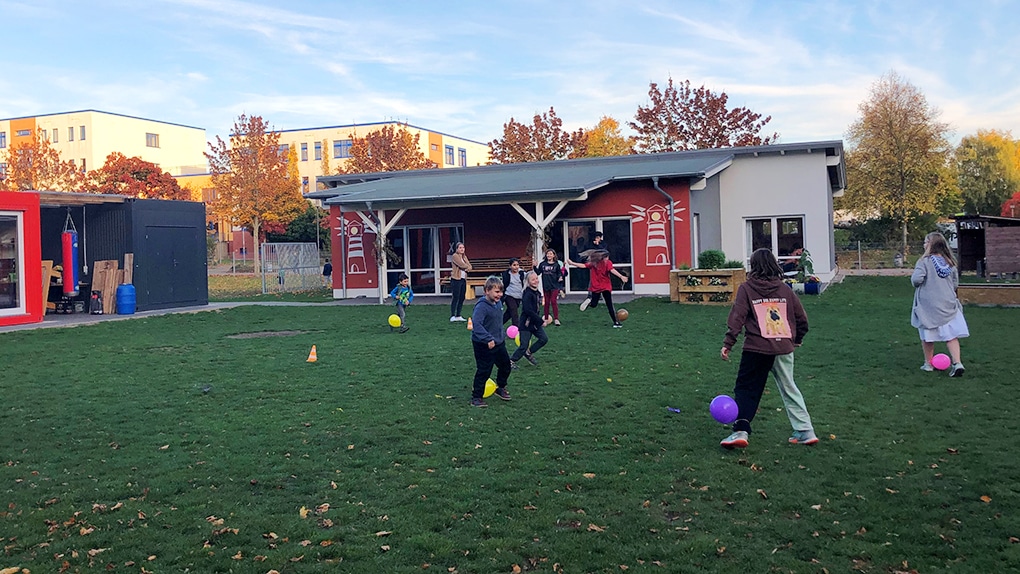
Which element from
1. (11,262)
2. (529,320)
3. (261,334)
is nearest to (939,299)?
(529,320)

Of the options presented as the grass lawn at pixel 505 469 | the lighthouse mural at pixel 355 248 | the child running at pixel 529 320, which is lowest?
the grass lawn at pixel 505 469

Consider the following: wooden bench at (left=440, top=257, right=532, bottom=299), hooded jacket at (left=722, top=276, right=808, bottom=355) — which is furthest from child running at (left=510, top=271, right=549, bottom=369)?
wooden bench at (left=440, top=257, right=532, bottom=299)

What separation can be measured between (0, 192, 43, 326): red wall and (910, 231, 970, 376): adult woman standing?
17.2m

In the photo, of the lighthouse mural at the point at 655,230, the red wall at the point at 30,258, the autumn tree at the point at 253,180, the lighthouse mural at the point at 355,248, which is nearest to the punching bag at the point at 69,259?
the red wall at the point at 30,258

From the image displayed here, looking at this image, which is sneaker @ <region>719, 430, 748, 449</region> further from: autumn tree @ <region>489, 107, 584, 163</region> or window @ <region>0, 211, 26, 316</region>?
autumn tree @ <region>489, 107, 584, 163</region>

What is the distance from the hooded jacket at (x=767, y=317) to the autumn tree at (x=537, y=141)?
42.3m

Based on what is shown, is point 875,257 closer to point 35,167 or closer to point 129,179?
point 35,167

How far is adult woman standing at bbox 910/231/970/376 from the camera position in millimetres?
9414

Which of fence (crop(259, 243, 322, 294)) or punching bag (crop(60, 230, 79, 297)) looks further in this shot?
fence (crop(259, 243, 322, 294))

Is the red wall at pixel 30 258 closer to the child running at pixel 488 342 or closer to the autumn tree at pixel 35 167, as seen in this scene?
the child running at pixel 488 342

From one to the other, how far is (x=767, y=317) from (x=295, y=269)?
26174 mm

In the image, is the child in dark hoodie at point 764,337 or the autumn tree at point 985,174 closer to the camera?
the child in dark hoodie at point 764,337

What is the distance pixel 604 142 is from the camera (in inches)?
2044

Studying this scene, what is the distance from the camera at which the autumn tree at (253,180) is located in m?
49.0
